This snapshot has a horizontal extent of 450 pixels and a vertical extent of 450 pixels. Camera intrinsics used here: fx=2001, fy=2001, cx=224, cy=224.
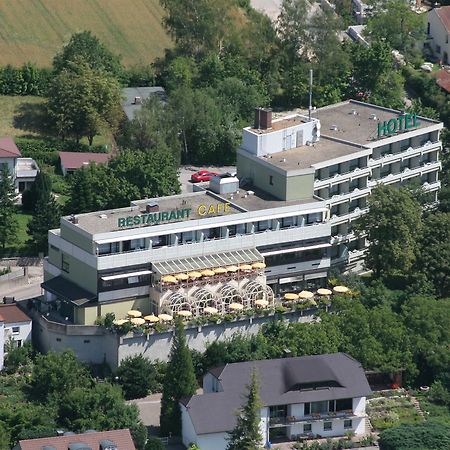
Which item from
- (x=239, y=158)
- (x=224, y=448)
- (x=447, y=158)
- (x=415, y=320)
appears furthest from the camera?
(x=447, y=158)

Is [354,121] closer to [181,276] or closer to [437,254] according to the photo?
[437,254]

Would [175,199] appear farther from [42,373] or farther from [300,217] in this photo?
[42,373]

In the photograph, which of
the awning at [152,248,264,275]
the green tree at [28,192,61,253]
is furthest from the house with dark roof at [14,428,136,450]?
the green tree at [28,192,61,253]

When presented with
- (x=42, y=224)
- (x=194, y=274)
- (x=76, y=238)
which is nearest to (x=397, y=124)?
(x=194, y=274)

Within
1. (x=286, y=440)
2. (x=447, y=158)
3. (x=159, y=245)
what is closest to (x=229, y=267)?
(x=159, y=245)

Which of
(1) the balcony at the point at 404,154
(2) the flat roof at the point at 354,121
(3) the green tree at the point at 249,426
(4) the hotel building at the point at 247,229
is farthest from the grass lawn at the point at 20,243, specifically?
(3) the green tree at the point at 249,426

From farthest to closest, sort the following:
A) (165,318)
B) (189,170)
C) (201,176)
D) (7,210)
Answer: (189,170) → (201,176) → (7,210) → (165,318)
